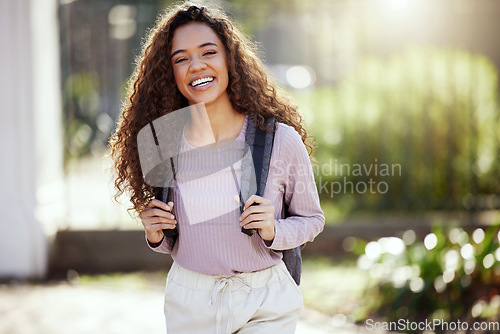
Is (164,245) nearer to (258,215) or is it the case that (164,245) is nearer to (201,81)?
(258,215)

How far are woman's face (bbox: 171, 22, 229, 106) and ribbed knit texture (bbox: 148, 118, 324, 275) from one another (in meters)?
0.18

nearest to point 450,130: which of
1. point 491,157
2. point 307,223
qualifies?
point 491,157

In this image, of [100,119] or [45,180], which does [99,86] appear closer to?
[100,119]

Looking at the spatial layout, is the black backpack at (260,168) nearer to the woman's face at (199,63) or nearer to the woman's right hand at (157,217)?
the woman's right hand at (157,217)

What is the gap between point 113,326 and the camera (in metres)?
4.53

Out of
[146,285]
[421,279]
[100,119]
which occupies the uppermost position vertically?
[100,119]

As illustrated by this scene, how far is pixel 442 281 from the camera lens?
4305 millimetres

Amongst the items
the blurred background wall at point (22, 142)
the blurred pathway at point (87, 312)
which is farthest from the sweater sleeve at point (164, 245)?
the blurred background wall at point (22, 142)

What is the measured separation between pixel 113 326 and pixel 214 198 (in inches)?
107

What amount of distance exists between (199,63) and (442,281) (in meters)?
2.82

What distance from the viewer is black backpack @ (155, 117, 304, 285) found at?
6.97ft

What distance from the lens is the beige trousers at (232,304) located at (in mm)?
2123

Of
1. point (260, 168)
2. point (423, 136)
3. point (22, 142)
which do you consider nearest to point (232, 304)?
point (260, 168)

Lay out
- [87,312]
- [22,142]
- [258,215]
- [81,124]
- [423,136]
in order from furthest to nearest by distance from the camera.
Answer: [423,136], [81,124], [22,142], [87,312], [258,215]
